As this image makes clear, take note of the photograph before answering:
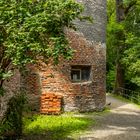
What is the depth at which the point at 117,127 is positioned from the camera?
16922mm

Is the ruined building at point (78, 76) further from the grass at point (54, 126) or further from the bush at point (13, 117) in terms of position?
the bush at point (13, 117)

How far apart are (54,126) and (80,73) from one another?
209 inches

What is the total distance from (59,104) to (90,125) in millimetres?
3132

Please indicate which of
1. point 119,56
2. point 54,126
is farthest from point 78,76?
point 119,56

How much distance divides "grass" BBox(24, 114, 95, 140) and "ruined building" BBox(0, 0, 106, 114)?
124cm

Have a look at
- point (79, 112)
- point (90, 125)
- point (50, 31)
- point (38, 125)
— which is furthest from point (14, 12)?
point (79, 112)

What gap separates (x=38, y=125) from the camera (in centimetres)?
1623

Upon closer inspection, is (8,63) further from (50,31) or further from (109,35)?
(109,35)

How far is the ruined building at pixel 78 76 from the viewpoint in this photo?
65.2ft

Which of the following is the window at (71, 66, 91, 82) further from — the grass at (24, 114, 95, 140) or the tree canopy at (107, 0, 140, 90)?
the tree canopy at (107, 0, 140, 90)

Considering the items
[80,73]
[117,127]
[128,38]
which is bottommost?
[117,127]

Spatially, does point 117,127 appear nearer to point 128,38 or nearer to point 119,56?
point 128,38

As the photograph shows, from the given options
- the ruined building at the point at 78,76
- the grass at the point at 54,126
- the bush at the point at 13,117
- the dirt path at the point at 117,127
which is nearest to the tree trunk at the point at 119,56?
the dirt path at the point at 117,127

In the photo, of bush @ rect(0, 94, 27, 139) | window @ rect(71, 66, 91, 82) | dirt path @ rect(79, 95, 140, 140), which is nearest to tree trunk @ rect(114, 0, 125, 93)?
dirt path @ rect(79, 95, 140, 140)
